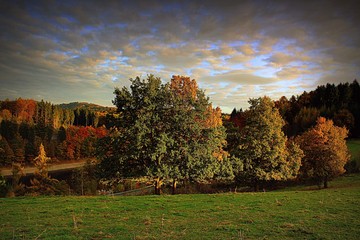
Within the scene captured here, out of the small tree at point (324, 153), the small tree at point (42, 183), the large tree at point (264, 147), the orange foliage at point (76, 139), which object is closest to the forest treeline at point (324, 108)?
the small tree at point (324, 153)

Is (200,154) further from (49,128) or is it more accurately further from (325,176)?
(49,128)

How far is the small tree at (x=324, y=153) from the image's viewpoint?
43.2 meters

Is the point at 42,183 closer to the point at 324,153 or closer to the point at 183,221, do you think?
the point at 183,221

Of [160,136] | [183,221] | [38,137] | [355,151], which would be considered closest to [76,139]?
[38,137]

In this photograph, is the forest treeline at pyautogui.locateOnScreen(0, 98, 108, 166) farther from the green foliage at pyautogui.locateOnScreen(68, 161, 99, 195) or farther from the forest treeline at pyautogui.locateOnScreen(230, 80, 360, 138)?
the forest treeline at pyautogui.locateOnScreen(230, 80, 360, 138)

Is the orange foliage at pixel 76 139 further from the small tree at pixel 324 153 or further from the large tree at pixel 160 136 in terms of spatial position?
the small tree at pixel 324 153

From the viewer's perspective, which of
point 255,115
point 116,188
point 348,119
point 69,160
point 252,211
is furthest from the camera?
point 69,160

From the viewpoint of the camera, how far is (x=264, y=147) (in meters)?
37.5

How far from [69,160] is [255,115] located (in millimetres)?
100510

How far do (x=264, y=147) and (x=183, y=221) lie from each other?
1030 inches

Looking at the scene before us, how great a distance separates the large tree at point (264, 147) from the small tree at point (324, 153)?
7871 mm

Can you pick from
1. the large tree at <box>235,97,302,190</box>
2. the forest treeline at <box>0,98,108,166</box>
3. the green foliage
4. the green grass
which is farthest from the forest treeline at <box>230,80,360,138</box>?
the forest treeline at <box>0,98,108,166</box>

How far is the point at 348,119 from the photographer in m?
84.6

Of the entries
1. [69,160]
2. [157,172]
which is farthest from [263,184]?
[69,160]
